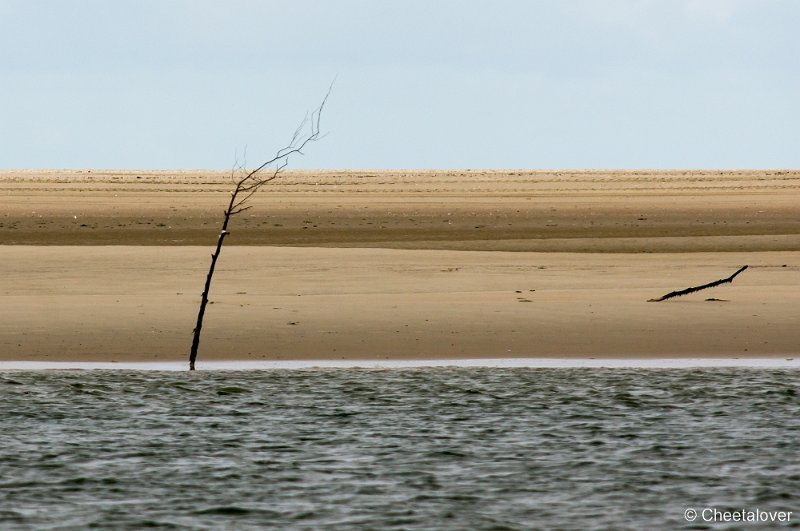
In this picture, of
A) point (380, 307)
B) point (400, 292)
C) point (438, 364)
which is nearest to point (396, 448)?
point (438, 364)

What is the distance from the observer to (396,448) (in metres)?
12.5

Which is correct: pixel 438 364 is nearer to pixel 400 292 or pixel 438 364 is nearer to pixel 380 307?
pixel 380 307

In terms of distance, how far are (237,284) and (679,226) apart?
2401 cm

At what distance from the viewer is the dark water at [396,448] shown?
1027cm

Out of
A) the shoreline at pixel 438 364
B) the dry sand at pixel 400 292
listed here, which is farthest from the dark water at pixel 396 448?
the dry sand at pixel 400 292

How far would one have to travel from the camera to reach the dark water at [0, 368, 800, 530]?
1027 centimetres

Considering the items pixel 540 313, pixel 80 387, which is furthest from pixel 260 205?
pixel 80 387

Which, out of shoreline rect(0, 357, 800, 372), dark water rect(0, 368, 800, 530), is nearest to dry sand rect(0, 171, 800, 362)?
shoreline rect(0, 357, 800, 372)

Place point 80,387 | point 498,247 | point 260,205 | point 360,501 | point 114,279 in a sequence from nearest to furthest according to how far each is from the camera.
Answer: point 360,501, point 80,387, point 114,279, point 498,247, point 260,205

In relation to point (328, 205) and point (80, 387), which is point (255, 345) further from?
point (328, 205)

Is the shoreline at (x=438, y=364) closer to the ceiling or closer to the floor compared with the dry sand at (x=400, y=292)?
closer to the floor

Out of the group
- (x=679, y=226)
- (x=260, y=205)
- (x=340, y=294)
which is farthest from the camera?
(x=260, y=205)

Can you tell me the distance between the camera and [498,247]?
1447 inches

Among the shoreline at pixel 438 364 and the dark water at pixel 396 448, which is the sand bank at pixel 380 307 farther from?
the dark water at pixel 396 448
